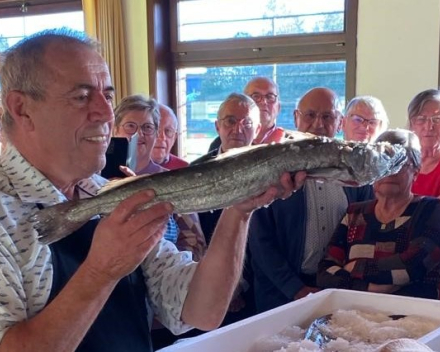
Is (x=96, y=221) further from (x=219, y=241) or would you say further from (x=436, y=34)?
(x=436, y=34)

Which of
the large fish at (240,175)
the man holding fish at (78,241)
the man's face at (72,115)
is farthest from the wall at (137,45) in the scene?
the large fish at (240,175)

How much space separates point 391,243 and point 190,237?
31.1 inches

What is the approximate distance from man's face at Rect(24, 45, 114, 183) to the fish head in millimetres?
530

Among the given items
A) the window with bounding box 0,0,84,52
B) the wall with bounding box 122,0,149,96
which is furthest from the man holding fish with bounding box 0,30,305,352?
the window with bounding box 0,0,84,52

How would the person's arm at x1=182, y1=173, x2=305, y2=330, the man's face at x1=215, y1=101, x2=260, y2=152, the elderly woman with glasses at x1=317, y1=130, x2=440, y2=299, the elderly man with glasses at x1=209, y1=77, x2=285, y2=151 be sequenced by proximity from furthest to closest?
the elderly man with glasses at x1=209, y1=77, x2=285, y2=151 → the man's face at x1=215, y1=101, x2=260, y2=152 → the elderly woman with glasses at x1=317, y1=130, x2=440, y2=299 → the person's arm at x1=182, y1=173, x2=305, y2=330

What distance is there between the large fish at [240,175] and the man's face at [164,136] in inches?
83.9

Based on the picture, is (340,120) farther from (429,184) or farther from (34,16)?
(34,16)

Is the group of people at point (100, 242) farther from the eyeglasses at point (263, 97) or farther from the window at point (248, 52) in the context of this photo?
the window at point (248, 52)

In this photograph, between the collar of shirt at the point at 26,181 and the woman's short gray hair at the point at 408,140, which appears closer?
the collar of shirt at the point at 26,181

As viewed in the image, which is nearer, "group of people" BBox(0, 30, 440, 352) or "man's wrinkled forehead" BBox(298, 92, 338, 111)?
"group of people" BBox(0, 30, 440, 352)

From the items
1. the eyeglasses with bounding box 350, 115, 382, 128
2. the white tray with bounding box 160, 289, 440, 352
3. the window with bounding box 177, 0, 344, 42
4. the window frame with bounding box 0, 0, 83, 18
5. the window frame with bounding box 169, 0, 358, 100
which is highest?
the window frame with bounding box 0, 0, 83, 18

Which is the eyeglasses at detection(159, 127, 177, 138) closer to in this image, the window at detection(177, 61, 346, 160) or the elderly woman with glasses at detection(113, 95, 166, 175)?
the elderly woman with glasses at detection(113, 95, 166, 175)

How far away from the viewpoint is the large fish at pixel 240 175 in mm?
1266

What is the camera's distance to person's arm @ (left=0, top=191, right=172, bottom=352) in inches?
45.4
